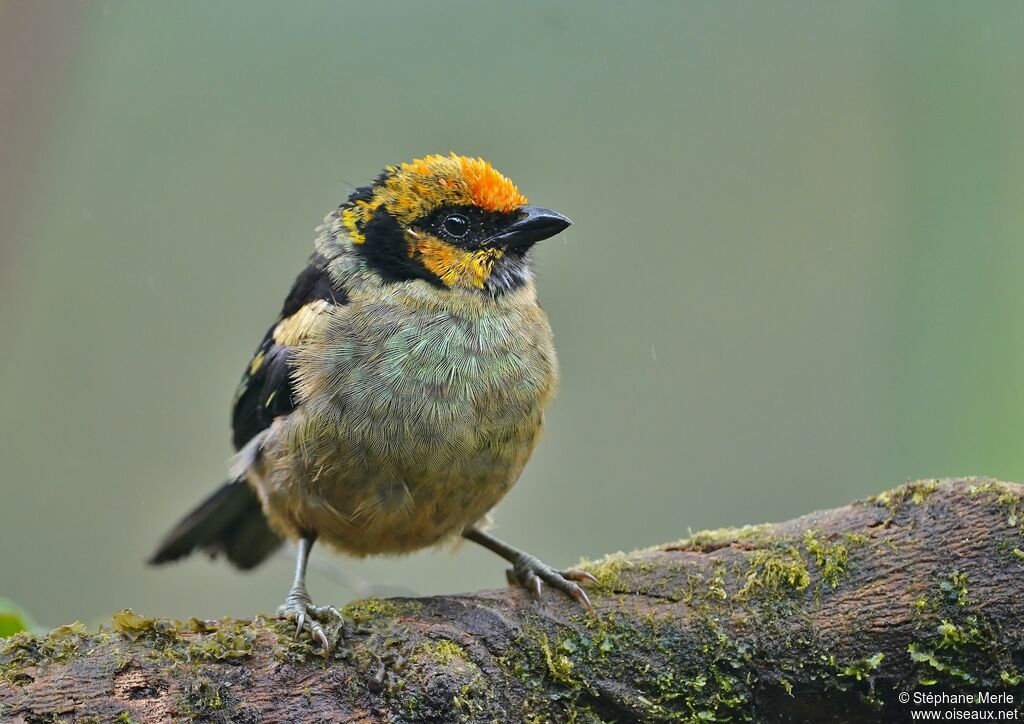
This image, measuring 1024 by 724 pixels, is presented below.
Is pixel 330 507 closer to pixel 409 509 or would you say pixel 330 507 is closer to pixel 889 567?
pixel 409 509

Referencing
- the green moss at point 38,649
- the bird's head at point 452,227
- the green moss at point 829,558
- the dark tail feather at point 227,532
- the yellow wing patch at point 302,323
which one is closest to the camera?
the green moss at point 38,649

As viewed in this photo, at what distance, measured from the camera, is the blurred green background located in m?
6.06

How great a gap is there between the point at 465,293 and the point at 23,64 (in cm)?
325

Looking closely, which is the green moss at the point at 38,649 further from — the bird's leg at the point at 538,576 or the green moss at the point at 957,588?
the green moss at the point at 957,588

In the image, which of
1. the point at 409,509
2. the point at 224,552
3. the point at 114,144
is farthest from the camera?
the point at 114,144

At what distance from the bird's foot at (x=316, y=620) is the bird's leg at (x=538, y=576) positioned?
68 cm

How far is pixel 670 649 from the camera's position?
2889 mm

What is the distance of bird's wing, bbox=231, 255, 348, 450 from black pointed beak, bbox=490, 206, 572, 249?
636 mm

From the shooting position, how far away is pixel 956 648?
272 centimetres

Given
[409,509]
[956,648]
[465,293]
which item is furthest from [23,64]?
[956,648]

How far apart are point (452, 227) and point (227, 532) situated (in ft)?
5.59

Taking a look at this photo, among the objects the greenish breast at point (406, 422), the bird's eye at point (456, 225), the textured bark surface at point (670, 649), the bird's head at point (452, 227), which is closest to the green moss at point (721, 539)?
the textured bark surface at point (670, 649)

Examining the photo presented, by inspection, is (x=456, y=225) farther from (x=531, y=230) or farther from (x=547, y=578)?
(x=547, y=578)

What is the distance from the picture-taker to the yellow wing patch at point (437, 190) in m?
3.64
